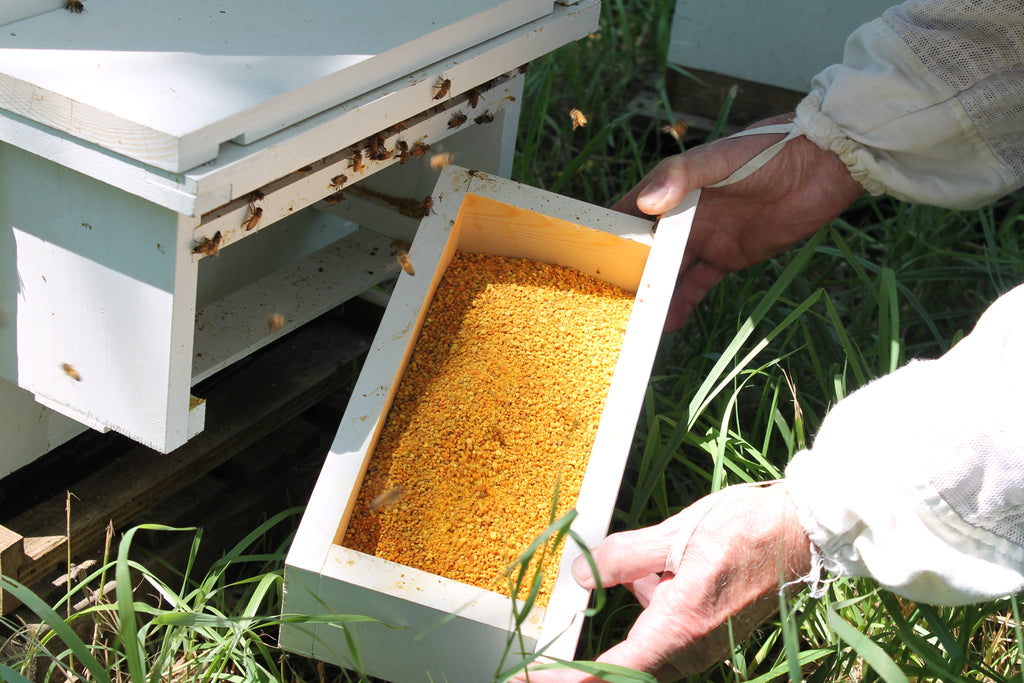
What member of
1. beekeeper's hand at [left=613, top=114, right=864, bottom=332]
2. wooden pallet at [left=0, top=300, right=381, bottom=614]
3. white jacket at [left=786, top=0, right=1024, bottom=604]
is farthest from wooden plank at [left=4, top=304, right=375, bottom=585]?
white jacket at [left=786, top=0, right=1024, bottom=604]

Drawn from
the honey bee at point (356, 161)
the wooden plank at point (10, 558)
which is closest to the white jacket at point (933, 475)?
the honey bee at point (356, 161)

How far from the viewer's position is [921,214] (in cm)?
259

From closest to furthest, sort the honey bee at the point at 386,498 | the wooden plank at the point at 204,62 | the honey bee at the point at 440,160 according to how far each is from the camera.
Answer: the wooden plank at the point at 204,62 → the honey bee at the point at 386,498 → the honey bee at the point at 440,160

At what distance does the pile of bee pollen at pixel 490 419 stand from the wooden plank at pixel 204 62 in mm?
441

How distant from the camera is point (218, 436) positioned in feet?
5.77

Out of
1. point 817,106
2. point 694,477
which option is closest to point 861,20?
point 817,106

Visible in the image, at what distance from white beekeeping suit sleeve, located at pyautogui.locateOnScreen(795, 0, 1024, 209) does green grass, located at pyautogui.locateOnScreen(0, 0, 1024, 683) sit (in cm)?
21

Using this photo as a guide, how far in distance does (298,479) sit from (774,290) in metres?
1.06

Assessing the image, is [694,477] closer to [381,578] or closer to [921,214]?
[381,578]

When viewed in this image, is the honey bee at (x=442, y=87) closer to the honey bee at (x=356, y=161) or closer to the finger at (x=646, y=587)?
the honey bee at (x=356, y=161)

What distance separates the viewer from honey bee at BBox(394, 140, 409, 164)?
1479 millimetres

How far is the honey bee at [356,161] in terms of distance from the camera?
138cm

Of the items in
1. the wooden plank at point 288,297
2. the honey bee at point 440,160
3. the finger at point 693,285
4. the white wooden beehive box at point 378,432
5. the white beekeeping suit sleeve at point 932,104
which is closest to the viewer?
the white wooden beehive box at point 378,432

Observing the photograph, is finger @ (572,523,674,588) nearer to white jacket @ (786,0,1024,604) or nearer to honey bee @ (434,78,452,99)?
white jacket @ (786,0,1024,604)
